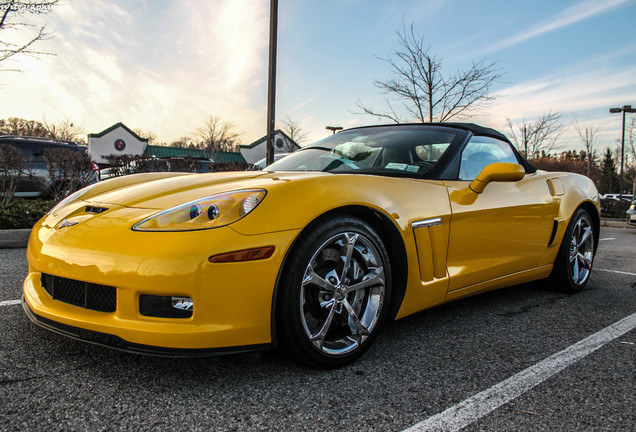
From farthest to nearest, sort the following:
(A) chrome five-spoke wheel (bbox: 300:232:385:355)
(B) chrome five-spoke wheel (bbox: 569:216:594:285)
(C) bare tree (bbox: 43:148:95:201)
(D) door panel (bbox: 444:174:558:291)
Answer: (C) bare tree (bbox: 43:148:95:201)
(B) chrome five-spoke wheel (bbox: 569:216:594:285)
(D) door panel (bbox: 444:174:558:291)
(A) chrome five-spoke wheel (bbox: 300:232:385:355)

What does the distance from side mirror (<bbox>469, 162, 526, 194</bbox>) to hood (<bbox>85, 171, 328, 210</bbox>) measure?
0.98 m

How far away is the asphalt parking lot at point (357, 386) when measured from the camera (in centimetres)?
149

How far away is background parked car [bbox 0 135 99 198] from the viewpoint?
7391 millimetres

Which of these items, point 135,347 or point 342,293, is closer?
point 135,347

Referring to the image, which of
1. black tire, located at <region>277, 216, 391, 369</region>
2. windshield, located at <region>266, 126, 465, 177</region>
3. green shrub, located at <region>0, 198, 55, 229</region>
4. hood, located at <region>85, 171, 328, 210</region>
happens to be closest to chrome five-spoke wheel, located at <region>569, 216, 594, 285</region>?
windshield, located at <region>266, 126, 465, 177</region>

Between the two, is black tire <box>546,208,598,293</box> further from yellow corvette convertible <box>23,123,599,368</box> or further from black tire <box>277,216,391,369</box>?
black tire <box>277,216,391,369</box>

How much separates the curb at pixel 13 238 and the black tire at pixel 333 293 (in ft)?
14.8

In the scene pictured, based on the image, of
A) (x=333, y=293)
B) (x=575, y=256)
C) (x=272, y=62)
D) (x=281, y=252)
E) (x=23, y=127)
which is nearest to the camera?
(x=281, y=252)

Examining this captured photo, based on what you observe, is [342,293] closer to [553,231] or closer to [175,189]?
[175,189]

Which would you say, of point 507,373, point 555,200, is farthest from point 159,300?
point 555,200

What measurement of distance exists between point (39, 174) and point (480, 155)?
7.76 m

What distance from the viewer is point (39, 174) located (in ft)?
25.7

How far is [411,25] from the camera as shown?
12430 millimetres

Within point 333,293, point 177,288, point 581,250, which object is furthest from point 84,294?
point 581,250
